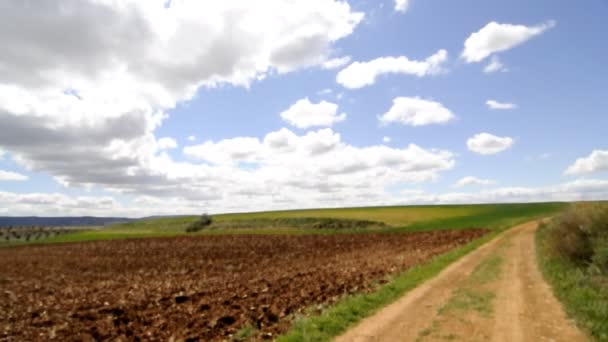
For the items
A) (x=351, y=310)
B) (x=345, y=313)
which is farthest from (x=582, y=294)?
(x=345, y=313)

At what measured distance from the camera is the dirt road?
10.2 meters

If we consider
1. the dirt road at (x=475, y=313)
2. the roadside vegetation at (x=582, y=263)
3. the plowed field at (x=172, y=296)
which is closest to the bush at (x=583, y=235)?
the roadside vegetation at (x=582, y=263)

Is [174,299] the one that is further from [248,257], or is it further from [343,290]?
[248,257]

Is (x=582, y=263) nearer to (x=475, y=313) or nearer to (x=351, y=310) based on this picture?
(x=475, y=313)

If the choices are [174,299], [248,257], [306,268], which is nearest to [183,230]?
[248,257]

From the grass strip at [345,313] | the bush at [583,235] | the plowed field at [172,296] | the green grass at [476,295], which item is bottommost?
the plowed field at [172,296]

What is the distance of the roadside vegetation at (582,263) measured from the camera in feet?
37.7

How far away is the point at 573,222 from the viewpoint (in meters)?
20.8

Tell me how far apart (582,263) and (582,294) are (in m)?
6.74

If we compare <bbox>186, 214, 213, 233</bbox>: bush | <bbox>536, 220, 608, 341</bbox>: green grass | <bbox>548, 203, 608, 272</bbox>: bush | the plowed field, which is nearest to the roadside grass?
the plowed field

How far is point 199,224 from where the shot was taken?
91188 millimetres

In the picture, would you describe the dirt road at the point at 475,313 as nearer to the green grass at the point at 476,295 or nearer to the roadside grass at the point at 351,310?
the green grass at the point at 476,295

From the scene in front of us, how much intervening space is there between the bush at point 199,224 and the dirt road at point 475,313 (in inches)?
3007

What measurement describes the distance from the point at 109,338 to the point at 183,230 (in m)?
81.9
